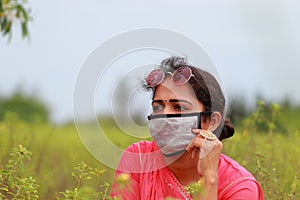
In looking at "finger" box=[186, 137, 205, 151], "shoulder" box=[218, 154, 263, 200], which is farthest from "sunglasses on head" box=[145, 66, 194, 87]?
"shoulder" box=[218, 154, 263, 200]

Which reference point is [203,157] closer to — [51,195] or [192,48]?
[192,48]

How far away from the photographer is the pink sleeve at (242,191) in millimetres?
2649

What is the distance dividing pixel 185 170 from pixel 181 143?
185 mm

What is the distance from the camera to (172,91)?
2689 mm

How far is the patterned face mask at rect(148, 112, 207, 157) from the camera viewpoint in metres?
2.67

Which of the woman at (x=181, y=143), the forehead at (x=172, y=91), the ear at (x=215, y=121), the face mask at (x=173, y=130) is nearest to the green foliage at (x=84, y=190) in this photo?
the woman at (x=181, y=143)

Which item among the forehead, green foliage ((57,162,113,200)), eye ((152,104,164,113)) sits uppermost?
the forehead

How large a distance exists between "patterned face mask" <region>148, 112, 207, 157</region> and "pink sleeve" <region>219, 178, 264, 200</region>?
251 millimetres

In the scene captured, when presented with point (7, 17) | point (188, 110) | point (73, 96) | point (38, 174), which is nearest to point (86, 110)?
point (73, 96)

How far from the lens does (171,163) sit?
2.79 m

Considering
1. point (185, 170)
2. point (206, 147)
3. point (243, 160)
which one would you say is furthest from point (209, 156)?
point (243, 160)

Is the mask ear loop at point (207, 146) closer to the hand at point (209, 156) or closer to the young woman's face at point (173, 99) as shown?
the hand at point (209, 156)

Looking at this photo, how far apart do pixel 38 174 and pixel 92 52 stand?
232 centimetres

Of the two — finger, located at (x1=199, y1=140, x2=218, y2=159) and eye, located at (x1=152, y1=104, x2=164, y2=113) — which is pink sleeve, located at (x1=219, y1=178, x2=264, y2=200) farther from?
eye, located at (x1=152, y1=104, x2=164, y2=113)
